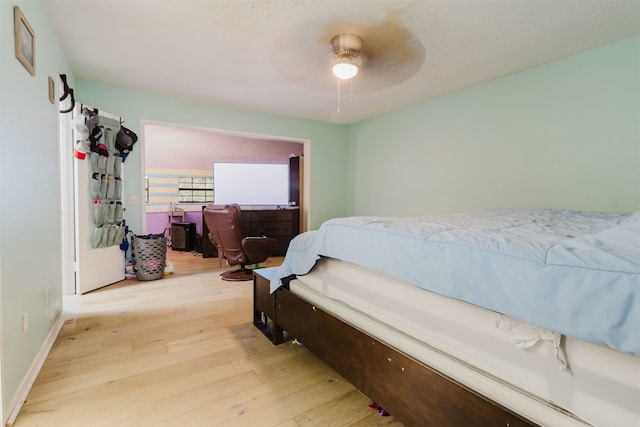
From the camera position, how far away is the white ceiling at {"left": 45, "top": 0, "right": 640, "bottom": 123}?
1999 millimetres

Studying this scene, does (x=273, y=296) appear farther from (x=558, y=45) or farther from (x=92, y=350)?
(x=558, y=45)

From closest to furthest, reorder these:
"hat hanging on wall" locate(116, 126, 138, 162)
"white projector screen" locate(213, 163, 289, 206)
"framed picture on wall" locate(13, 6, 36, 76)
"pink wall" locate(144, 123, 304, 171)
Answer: "framed picture on wall" locate(13, 6, 36, 76), "hat hanging on wall" locate(116, 126, 138, 162), "white projector screen" locate(213, 163, 289, 206), "pink wall" locate(144, 123, 304, 171)

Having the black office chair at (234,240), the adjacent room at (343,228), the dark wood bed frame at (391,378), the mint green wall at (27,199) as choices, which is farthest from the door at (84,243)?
the dark wood bed frame at (391,378)

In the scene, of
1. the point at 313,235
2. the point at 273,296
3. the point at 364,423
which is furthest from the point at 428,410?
the point at 273,296

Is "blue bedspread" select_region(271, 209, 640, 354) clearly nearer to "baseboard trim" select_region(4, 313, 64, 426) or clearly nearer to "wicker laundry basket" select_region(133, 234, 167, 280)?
"baseboard trim" select_region(4, 313, 64, 426)

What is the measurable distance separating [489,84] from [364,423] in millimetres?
3410

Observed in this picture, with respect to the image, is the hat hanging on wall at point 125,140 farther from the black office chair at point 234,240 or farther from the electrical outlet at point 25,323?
the electrical outlet at point 25,323

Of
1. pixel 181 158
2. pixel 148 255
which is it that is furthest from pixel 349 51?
pixel 181 158

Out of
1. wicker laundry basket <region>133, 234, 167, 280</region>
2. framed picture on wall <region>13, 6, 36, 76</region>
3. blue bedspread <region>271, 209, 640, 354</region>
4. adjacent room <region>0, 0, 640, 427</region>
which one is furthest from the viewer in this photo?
wicker laundry basket <region>133, 234, 167, 280</region>

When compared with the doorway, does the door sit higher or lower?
lower

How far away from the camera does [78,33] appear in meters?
2.37

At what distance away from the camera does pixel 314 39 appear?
2359 mm

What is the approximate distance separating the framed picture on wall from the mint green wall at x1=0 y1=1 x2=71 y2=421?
0.04 metres

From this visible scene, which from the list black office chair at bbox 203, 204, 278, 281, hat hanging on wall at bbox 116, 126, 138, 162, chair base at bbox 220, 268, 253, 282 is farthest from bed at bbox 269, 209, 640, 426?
hat hanging on wall at bbox 116, 126, 138, 162
